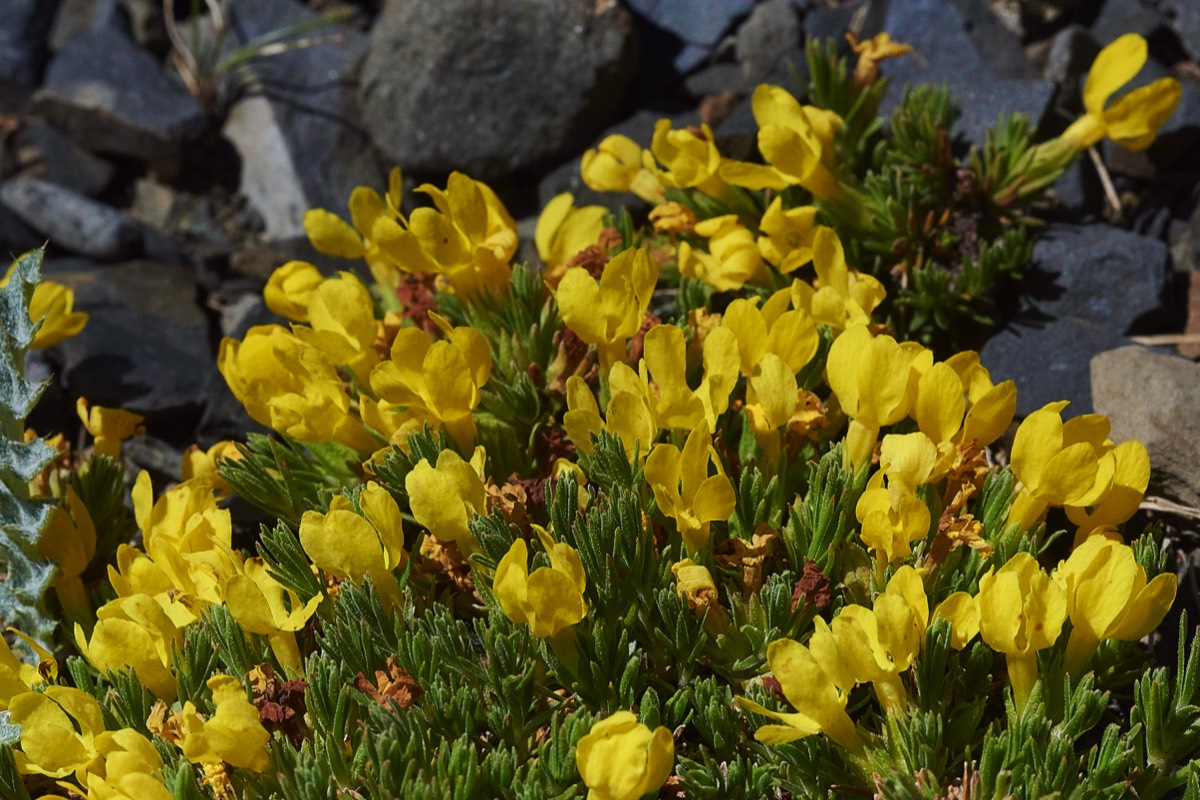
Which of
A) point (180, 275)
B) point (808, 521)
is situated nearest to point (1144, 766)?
point (808, 521)

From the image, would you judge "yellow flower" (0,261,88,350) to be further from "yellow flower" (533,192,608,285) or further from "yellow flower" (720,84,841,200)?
"yellow flower" (720,84,841,200)

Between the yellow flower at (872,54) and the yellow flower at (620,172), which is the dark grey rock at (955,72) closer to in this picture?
the yellow flower at (872,54)

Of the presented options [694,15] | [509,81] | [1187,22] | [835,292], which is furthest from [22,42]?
[1187,22]

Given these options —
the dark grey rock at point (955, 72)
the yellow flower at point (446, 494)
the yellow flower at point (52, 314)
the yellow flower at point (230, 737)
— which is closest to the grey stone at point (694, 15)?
the dark grey rock at point (955, 72)

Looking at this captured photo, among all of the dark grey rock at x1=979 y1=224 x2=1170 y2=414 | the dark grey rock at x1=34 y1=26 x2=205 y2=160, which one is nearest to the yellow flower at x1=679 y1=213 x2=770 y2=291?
the dark grey rock at x1=979 y1=224 x2=1170 y2=414

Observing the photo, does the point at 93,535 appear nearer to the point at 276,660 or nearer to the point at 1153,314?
the point at 276,660

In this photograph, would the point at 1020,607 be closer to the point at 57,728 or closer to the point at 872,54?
the point at 57,728
